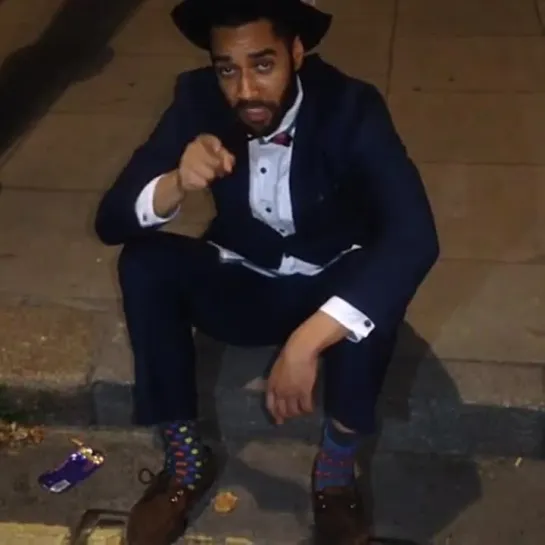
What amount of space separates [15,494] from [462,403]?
2.60 ft

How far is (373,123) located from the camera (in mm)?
1529

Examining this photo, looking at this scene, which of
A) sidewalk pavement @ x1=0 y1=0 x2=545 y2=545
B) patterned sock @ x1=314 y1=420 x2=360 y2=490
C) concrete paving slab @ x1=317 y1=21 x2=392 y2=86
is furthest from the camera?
concrete paving slab @ x1=317 y1=21 x2=392 y2=86

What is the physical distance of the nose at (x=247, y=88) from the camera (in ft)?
4.87

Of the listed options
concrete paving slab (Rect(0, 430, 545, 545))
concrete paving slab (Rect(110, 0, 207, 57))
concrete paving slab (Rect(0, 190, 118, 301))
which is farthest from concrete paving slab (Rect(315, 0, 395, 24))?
concrete paving slab (Rect(0, 430, 545, 545))

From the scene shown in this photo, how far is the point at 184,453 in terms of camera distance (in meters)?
1.78

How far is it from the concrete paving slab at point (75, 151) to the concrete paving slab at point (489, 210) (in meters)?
0.75

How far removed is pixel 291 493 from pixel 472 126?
4.13 ft

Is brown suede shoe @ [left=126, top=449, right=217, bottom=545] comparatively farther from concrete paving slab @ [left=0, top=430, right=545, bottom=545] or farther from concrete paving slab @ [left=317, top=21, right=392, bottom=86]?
concrete paving slab @ [left=317, top=21, right=392, bottom=86]

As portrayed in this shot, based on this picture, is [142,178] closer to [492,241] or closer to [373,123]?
[373,123]

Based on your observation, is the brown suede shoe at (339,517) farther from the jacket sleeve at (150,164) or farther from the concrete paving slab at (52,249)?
the concrete paving slab at (52,249)

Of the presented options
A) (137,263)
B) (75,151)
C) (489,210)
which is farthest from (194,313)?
(75,151)

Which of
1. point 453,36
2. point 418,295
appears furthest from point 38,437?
point 453,36

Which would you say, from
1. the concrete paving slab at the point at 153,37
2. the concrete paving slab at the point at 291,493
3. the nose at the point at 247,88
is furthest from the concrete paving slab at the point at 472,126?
the nose at the point at 247,88

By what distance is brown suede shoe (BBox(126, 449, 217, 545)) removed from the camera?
1716 millimetres
